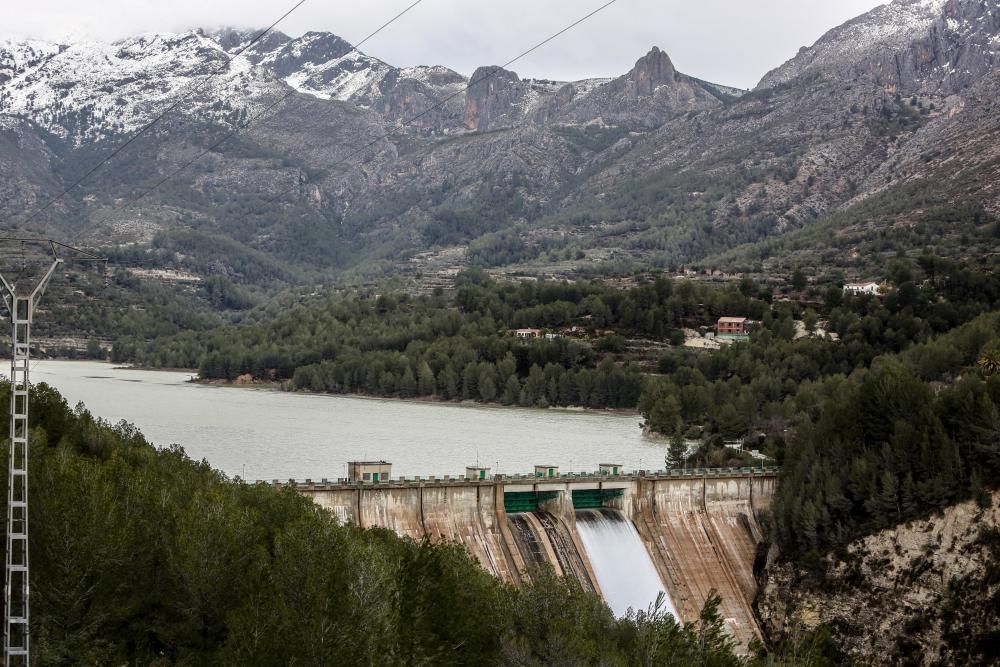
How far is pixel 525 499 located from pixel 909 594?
14.0 metres

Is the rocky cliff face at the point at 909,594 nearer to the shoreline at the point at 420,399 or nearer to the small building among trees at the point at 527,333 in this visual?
the shoreline at the point at 420,399

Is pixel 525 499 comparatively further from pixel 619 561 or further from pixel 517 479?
pixel 619 561

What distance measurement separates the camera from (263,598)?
26406 millimetres

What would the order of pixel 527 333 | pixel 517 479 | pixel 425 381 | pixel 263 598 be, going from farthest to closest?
pixel 527 333, pixel 425 381, pixel 517 479, pixel 263 598

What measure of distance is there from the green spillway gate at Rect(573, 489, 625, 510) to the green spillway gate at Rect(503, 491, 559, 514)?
1.59 m

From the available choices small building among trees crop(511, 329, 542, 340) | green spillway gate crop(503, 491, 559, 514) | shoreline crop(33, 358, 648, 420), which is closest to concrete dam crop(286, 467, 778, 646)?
green spillway gate crop(503, 491, 559, 514)

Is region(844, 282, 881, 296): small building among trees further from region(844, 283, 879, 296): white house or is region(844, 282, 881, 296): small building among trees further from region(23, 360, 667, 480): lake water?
region(23, 360, 667, 480): lake water

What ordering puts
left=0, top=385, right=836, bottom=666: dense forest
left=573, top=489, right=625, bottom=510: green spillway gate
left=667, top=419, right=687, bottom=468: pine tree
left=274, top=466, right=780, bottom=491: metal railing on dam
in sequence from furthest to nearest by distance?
left=667, top=419, right=687, bottom=468: pine tree < left=573, top=489, right=625, bottom=510: green spillway gate < left=274, top=466, right=780, bottom=491: metal railing on dam < left=0, top=385, right=836, bottom=666: dense forest

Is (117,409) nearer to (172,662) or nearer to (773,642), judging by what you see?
(773,642)

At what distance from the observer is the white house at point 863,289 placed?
118188mm

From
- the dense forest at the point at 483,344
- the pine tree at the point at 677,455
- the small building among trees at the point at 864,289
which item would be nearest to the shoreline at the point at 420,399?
the dense forest at the point at 483,344

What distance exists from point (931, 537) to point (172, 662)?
29.4 metres

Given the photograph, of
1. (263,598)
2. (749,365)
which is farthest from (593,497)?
(749,365)

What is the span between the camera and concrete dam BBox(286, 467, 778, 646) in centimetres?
4419
